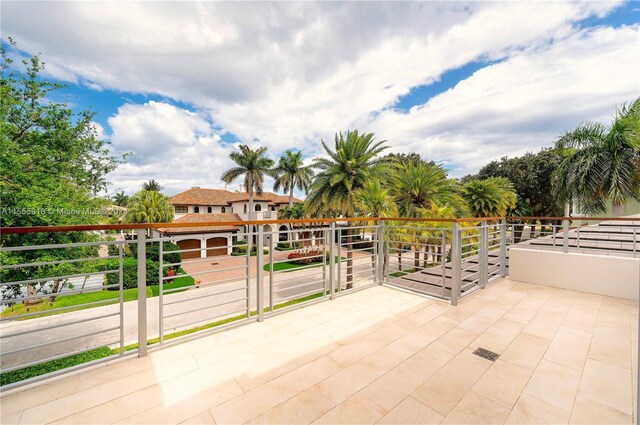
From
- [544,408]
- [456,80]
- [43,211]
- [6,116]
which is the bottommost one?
[544,408]

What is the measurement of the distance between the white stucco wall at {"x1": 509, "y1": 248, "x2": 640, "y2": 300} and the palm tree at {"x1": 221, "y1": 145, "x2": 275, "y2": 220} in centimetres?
2193

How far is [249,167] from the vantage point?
24.8 meters

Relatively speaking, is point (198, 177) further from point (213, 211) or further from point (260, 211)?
point (260, 211)

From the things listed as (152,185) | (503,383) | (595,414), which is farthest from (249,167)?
(595,414)

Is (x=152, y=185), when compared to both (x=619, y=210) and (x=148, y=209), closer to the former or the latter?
(x=148, y=209)

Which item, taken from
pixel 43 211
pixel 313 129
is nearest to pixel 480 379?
pixel 43 211

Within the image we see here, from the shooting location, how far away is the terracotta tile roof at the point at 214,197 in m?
27.8

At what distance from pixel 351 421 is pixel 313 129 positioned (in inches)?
545

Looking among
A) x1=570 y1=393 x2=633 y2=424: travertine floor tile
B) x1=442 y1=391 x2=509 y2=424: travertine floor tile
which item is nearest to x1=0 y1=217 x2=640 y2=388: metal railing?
x1=442 y1=391 x2=509 y2=424: travertine floor tile

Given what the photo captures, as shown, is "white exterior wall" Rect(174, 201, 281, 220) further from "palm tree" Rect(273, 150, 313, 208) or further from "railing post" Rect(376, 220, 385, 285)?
"railing post" Rect(376, 220, 385, 285)

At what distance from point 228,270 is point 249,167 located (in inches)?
857

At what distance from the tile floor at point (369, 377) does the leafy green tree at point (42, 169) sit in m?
7.30

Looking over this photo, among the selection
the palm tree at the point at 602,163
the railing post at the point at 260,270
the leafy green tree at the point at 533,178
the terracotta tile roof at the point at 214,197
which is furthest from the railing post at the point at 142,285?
the terracotta tile roof at the point at 214,197

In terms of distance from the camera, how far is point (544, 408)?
72.4 inches
